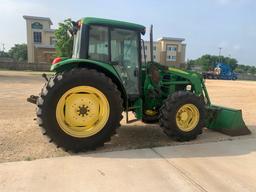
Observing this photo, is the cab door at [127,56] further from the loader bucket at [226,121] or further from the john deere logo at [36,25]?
the john deere logo at [36,25]

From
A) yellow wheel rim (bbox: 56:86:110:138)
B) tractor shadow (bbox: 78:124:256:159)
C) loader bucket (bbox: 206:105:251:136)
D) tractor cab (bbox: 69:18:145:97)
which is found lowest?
tractor shadow (bbox: 78:124:256:159)

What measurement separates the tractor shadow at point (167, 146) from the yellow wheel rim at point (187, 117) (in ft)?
1.05

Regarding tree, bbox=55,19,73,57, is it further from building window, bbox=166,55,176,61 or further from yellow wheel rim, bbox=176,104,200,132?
building window, bbox=166,55,176,61

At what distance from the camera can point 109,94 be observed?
4.82 m

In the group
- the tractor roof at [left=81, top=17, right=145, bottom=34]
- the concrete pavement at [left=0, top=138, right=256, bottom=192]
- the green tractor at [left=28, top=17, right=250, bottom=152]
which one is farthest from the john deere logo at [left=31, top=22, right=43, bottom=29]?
the concrete pavement at [left=0, top=138, right=256, bottom=192]

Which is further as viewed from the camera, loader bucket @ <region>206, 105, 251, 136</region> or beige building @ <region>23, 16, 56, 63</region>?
beige building @ <region>23, 16, 56, 63</region>

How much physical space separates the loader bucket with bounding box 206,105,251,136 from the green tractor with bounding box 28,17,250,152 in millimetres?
21

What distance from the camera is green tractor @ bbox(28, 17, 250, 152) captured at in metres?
4.61

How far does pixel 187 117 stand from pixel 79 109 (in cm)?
226

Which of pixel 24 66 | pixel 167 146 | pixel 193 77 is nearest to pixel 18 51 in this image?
pixel 24 66

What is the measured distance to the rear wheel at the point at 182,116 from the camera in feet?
17.7

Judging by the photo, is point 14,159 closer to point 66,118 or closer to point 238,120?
point 66,118

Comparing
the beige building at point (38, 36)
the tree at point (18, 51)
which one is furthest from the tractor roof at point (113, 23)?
the tree at point (18, 51)

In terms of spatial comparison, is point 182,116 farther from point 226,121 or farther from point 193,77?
point 226,121
